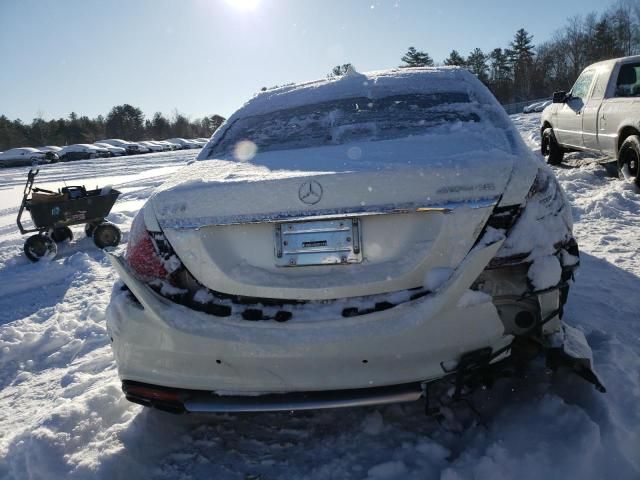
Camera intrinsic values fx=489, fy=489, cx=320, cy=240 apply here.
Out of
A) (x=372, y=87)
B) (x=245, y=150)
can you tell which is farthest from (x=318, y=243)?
(x=372, y=87)

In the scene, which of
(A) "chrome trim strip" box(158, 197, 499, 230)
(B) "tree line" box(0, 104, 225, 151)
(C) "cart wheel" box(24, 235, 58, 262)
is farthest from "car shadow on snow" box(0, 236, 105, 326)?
(B) "tree line" box(0, 104, 225, 151)

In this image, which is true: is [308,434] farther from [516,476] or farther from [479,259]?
[479,259]

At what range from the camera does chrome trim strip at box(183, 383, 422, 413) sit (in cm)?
179

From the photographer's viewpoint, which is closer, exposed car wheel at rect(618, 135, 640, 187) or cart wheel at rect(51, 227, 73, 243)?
exposed car wheel at rect(618, 135, 640, 187)

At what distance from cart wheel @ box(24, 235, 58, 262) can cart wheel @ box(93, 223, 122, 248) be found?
525 millimetres

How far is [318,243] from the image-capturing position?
1865 millimetres

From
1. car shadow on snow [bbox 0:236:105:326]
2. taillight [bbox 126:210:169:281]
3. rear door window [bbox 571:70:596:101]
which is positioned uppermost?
rear door window [bbox 571:70:596:101]

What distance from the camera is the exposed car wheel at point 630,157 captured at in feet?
21.5

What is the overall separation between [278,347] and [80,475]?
1012mm

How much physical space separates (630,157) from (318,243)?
22.4ft

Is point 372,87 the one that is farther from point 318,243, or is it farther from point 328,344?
point 328,344

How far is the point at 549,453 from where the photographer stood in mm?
1816

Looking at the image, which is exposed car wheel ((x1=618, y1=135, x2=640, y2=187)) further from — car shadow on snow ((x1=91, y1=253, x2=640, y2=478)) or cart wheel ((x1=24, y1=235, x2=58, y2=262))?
cart wheel ((x1=24, y1=235, x2=58, y2=262))

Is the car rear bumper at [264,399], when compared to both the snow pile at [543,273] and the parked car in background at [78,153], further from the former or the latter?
the parked car in background at [78,153]
